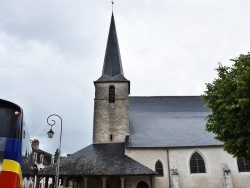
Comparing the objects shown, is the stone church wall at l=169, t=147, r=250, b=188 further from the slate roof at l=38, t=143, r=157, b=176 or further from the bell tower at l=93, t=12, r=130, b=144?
the bell tower at l=93, t=12, r=130, b=144

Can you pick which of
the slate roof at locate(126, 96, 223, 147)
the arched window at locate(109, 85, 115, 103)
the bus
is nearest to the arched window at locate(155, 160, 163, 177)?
the slate roof at locate(126, 96, 223, 147)

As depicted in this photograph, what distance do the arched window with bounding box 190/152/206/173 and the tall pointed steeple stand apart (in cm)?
971

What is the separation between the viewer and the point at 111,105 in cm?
2400

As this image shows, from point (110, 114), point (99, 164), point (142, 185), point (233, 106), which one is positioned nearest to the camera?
point (233, 106)

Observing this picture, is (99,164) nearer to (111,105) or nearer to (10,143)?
(111,105)

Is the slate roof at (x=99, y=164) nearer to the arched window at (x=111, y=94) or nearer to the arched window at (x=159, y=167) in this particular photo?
the arched window at (x=159, y=167)

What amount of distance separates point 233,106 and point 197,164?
35.8 feet

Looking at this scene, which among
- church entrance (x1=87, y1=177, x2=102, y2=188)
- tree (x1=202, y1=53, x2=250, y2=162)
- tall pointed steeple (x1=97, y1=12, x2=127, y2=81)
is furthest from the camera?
tall pointed steeple (x1=97, y1=12, x2=127, y2=81)

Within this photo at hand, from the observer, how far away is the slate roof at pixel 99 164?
706 inches

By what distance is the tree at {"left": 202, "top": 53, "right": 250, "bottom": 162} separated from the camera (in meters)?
11.5

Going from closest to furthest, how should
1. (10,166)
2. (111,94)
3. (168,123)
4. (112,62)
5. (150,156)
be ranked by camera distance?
(10,166)
(150,156)
(168,123)
(111,94)
(112,62)

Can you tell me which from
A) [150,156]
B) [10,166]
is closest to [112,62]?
[150,156]

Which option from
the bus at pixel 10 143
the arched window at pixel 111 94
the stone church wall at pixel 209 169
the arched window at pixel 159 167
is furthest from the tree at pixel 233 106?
the arched window at pixel 111 94

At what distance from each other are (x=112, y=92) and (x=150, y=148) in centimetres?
668
